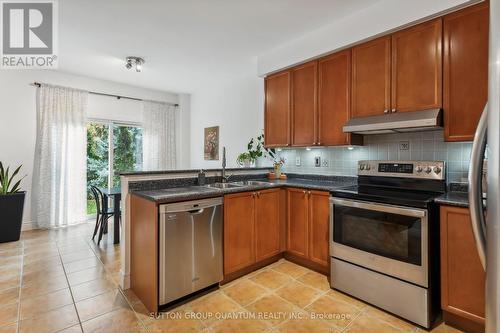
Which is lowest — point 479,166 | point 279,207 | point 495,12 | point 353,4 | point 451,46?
point 279,207

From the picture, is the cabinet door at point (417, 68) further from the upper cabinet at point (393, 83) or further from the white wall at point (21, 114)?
the white wall at point (21, 114)

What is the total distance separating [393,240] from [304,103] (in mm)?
1842

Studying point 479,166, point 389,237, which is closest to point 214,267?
point 389,237

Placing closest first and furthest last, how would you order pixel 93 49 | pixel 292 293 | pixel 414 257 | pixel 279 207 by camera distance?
pixel 414 257
pixel 292 293
pixel 279 207
pixel 93 49

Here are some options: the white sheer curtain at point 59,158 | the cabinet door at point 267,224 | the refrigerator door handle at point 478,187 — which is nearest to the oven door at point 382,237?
the cabinet door at point 267,224

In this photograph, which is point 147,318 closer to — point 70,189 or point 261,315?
point 261,315

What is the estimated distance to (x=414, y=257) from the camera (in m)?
1.91

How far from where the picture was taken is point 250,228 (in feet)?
8.81

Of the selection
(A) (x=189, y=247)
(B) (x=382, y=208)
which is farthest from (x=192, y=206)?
(B) (x=382, y=208)

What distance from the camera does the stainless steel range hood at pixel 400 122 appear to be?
211 cm

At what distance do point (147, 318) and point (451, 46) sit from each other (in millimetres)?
3287

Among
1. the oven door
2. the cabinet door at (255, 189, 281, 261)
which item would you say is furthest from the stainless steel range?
the cabinet door at (255, 189, 281, 261)

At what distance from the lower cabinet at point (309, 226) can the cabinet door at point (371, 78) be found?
0.99m

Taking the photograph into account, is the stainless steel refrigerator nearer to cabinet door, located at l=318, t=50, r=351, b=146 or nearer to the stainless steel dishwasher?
the stainless steel dishwasher
